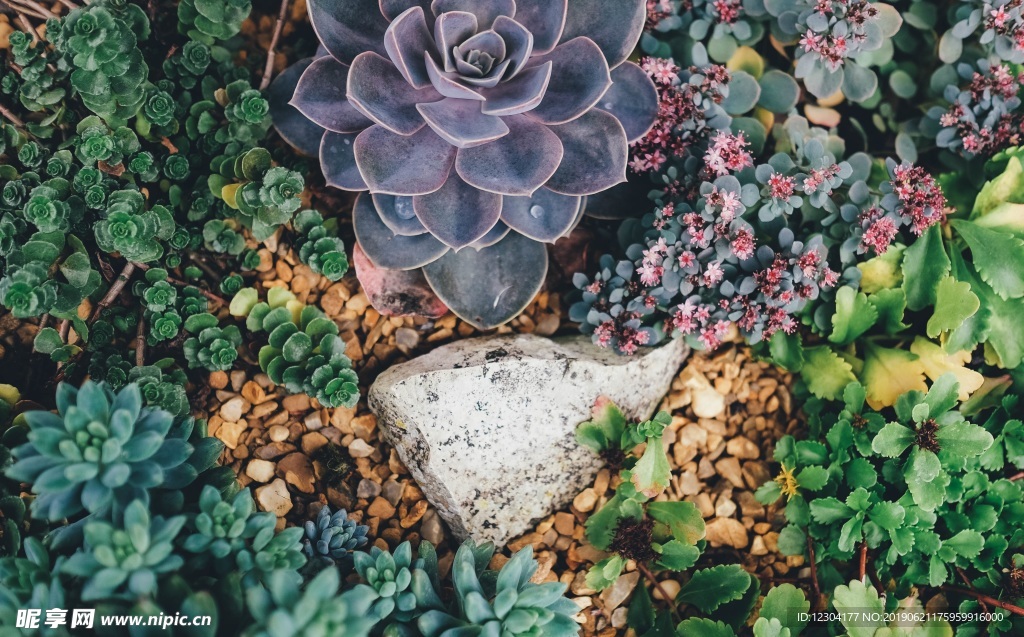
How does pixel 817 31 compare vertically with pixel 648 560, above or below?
above

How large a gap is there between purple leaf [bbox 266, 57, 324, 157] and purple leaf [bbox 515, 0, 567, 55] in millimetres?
667

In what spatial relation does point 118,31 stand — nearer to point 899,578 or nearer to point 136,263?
point 136,263

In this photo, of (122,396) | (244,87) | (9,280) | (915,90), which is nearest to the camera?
(122,396)

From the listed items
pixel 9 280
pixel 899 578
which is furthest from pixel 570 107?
pixel 899 578

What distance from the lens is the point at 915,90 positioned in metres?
2.55

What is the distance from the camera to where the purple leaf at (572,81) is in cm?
190

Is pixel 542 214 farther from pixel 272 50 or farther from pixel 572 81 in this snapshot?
pixel 272 50

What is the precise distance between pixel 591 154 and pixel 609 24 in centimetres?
37

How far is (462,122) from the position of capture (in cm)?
188

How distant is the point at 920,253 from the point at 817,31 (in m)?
0.78

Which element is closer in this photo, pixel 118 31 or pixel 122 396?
pixel 122 396

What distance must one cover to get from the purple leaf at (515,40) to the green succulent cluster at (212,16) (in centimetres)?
76

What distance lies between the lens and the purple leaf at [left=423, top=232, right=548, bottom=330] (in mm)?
2197

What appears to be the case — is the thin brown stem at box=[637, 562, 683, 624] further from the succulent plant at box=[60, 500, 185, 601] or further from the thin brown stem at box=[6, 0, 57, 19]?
the thin brown stem at box=[6, 0, 57, 19]
